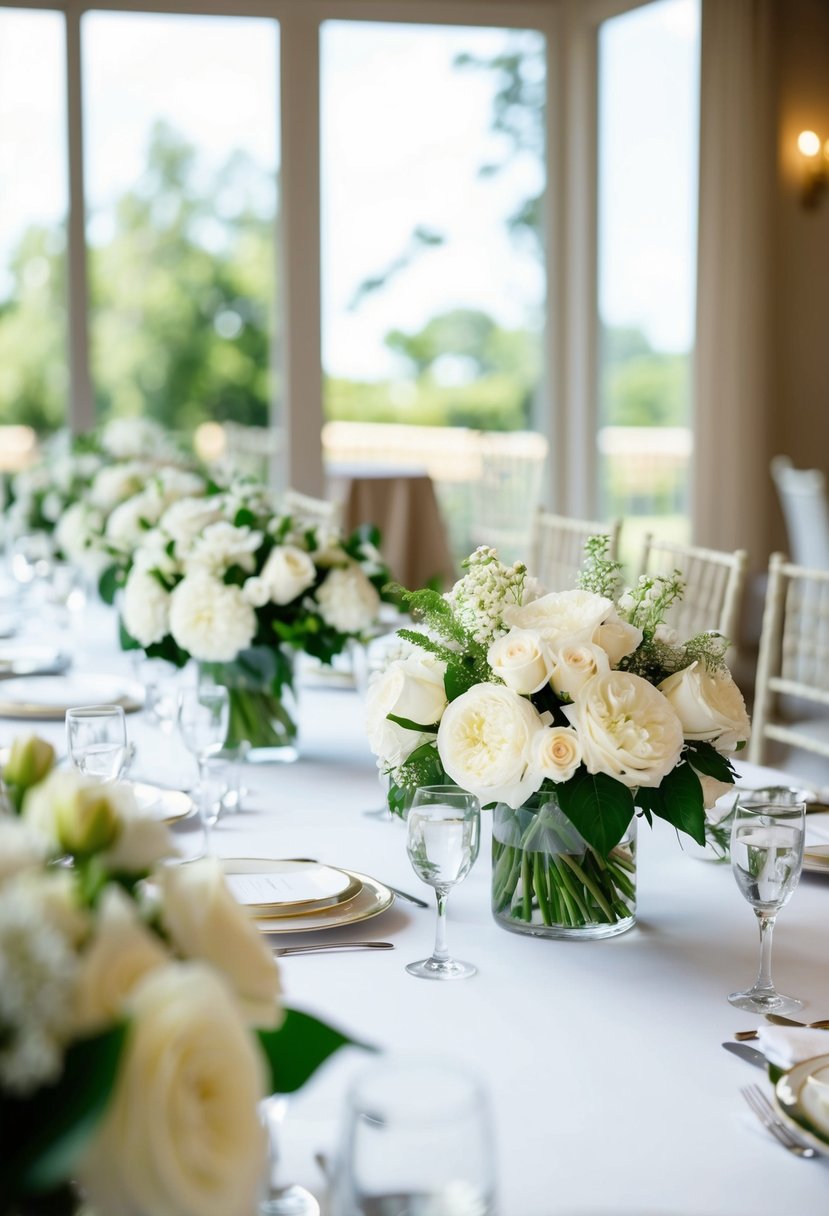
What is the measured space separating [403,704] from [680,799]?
0.86ft

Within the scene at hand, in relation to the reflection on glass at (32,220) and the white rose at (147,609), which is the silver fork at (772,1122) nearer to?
the white rose at (147,609)

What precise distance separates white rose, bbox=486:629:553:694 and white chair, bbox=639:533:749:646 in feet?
4.20

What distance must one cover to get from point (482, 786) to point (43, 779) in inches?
21.4

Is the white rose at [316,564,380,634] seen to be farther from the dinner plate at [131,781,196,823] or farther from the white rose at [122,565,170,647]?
the dinner plate at [131,781,196,823]

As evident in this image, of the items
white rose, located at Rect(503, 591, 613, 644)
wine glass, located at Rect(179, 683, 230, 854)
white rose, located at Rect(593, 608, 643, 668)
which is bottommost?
wine glass, located at Rect(179, 683, 230, 854)

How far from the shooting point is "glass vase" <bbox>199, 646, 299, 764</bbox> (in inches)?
80.7

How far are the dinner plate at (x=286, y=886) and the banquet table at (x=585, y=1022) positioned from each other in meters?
0.03

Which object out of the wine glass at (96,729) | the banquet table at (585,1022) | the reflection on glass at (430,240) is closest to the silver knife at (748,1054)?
the banquet table at (585,1022)

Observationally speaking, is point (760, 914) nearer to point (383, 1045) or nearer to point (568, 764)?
point (568, 764)

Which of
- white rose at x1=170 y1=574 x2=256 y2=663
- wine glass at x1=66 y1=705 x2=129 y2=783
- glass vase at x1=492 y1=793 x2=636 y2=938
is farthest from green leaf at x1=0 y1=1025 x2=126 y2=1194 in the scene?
white rose at x1=170 y1=574 x2=256 y2=663

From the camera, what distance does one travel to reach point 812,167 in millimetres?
6469

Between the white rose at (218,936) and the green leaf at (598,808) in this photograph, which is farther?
the green leaf at (598,808)

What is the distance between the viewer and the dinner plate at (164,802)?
1.70m

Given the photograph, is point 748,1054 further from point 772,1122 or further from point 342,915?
point 342,915
